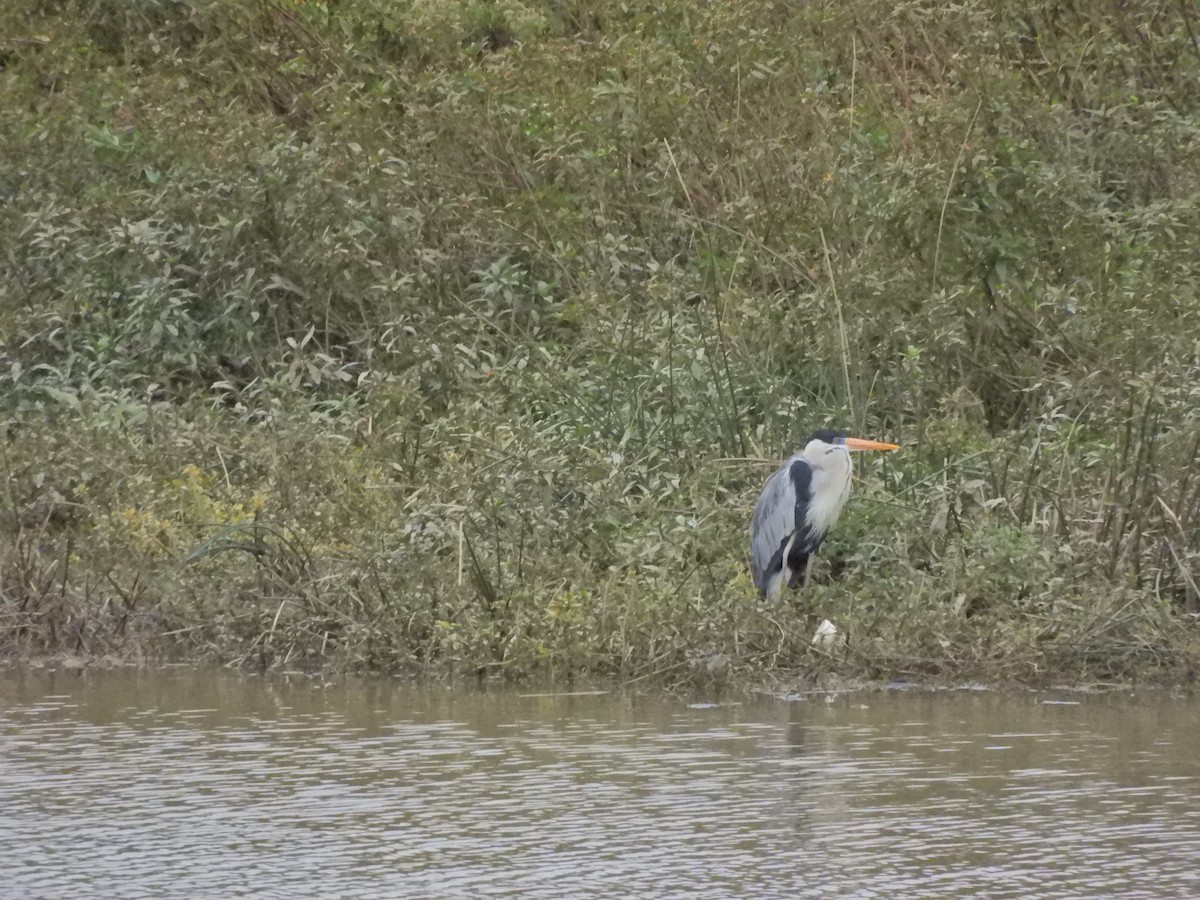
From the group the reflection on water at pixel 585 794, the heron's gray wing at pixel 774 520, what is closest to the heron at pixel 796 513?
the heron's gray wing at pixel 774 520

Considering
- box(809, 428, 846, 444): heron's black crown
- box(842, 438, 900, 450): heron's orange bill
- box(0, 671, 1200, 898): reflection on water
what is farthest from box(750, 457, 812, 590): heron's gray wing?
box(0, 671, 1200, 898): reflection on water

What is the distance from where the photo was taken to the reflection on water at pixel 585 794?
4625 millimetres

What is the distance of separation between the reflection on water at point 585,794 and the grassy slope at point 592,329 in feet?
1.94

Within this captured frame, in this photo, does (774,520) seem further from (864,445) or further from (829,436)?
(864,445)

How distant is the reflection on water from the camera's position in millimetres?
4625

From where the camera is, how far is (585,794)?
546cm

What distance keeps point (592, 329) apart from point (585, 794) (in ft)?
14.3

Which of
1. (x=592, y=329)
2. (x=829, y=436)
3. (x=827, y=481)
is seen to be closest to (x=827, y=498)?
(x=827, y=481)

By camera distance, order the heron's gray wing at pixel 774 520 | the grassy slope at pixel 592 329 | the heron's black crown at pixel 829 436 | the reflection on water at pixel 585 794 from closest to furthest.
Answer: the reflection on water at pixel 585 794 → the grassy slope at pixel 592 329 → the heron's gray wing at pixel 774 520 → the heron's black crown at pixel 829 436

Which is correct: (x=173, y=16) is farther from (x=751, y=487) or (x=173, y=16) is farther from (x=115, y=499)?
(x=751, y=487)

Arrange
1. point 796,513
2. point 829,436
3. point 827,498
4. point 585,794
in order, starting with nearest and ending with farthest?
point 585,794 < point 796,513 < point 827,498 < point 829,436

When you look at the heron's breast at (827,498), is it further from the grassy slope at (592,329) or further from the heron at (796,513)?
the grassy slope at (592,329)

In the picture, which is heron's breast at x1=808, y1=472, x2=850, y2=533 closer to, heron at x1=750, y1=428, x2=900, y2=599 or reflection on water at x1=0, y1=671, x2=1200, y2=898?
heron at x1=750, y1=428, x2=900, y2=599

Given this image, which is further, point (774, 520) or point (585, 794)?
point (774, 520)
